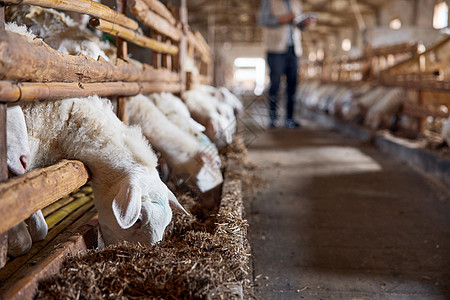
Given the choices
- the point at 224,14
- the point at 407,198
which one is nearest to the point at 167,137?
the point at 407,198

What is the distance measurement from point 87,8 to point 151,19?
58.3 inches

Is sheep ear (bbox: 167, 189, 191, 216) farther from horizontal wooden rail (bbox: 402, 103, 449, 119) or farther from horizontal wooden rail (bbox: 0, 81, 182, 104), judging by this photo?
horizontal wooden rail (bbox: 402, 103, 449, 119)

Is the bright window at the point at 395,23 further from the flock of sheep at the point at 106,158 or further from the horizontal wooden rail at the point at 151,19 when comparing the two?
the flock of sheep at the point at 106,158

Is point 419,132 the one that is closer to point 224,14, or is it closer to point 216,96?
point 216,96

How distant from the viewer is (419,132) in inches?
283

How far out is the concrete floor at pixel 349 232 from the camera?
2521mm

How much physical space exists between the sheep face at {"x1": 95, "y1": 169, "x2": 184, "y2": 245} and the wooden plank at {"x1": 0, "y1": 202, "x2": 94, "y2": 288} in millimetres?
261

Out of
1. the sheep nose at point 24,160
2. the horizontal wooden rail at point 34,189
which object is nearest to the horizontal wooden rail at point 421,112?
the horizontal wooden rail at point 34,189

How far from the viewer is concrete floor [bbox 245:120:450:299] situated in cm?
252

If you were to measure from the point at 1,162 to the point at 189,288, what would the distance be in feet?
2.76

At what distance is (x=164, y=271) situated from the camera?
5.93 feet

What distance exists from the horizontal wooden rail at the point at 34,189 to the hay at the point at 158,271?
316 millimetres

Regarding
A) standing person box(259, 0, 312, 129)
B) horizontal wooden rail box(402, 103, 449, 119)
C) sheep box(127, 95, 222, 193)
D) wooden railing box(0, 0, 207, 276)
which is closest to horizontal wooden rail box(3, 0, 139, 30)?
wooden railing box(0, 0, 207, 276)

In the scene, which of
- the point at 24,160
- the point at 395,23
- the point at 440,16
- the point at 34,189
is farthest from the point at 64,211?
the point at 395,23
